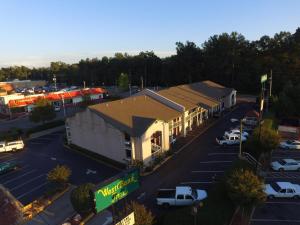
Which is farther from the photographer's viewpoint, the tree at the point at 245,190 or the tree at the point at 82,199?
the tree at the point at 82,199

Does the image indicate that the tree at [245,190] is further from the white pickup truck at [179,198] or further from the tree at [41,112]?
the tree at [41,112]

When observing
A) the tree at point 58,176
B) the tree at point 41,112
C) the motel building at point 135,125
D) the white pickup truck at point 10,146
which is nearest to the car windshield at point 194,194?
the motel building at point 135,125

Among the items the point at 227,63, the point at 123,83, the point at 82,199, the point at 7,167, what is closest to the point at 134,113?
the point at 82,199

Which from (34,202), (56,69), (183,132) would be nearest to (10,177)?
(34,202)

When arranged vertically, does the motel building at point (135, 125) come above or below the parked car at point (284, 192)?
above

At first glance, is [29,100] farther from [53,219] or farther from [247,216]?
[247,216]

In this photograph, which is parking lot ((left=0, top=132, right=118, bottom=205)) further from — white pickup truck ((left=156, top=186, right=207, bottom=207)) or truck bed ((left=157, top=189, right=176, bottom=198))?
white pickup truck ((left=156, top=186, right=207, bottom=207))

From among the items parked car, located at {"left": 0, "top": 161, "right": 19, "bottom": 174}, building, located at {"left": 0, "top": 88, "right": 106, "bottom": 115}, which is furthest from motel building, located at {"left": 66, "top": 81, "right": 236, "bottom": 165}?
building, located at {"left": 0, "top": 88, "right": 106, "bottom": 115}
